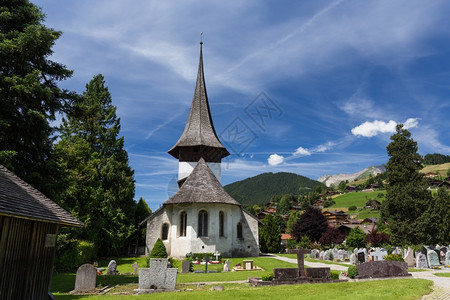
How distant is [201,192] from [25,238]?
21.8m

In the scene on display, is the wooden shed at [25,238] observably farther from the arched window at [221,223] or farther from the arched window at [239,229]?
the arched window at [239,229]

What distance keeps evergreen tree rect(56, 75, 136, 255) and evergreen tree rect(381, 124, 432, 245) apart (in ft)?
83.2

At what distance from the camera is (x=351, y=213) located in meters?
95.9

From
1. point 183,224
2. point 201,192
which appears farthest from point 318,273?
point 183,224

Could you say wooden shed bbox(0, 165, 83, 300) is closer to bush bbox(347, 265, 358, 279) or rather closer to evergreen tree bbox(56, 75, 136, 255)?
bush bbox(347, 265, 358, 279)

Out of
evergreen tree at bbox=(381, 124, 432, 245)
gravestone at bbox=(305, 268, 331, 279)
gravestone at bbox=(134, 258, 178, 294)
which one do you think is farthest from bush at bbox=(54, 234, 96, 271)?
evergreen tree at bbox=(381, 124, 432, 245)

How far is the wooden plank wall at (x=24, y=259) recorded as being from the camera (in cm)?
841

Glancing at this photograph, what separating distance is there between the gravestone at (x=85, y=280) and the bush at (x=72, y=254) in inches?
272

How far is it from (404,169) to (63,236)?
2714 centimetres

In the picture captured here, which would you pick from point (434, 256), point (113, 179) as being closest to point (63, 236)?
point (113, 179)

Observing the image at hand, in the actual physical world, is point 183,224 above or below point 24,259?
above

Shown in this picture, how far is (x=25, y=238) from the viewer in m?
9.30

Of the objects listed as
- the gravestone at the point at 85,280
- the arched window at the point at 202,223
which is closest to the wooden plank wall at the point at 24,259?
the gravestone at the point at 85,280

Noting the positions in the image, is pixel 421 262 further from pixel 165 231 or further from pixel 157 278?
pixel 165 231
